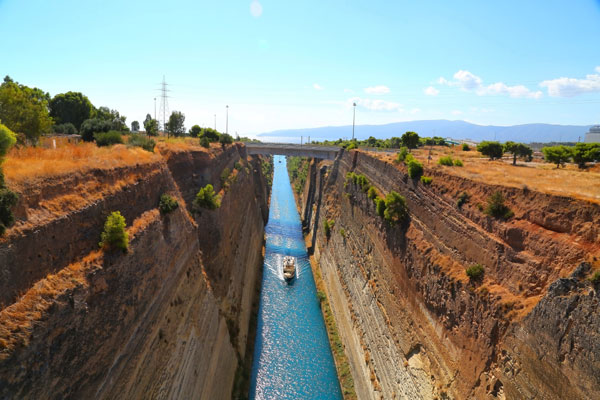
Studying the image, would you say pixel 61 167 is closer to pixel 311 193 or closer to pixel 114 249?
pixel 114 249

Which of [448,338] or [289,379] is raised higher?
[448,338]

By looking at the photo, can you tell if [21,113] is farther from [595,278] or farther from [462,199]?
[595,278]

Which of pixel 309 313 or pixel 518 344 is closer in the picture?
pixel 518 344

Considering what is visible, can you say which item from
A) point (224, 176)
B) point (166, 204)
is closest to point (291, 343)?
point (224, 176)

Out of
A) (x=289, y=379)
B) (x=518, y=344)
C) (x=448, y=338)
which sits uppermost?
(x=518, y=344)

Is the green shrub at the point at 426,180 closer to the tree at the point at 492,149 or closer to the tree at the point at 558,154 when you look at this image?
the tree at the point at 558,154

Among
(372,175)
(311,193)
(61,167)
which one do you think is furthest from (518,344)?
(311,193)
